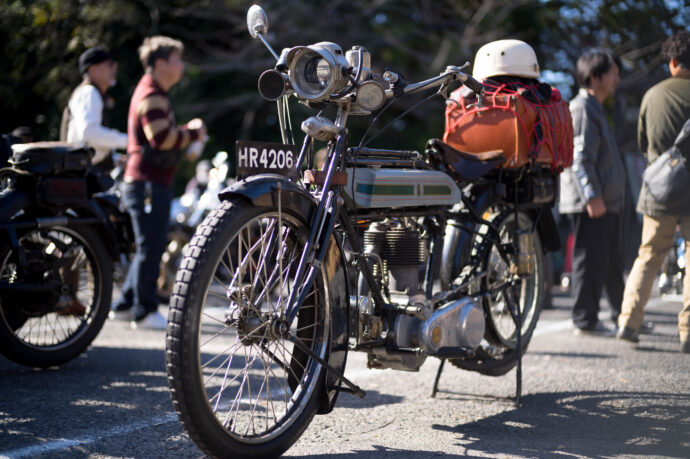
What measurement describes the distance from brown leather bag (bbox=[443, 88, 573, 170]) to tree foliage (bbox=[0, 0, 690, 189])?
247 inches

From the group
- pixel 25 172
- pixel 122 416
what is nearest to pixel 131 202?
pixel 25 172

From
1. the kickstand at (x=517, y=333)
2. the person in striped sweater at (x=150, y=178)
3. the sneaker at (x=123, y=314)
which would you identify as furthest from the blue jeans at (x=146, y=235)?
the kickstand at (x=517, y=333)

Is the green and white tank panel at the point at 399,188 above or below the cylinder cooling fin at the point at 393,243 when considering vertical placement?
above

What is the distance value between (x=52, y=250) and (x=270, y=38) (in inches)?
426

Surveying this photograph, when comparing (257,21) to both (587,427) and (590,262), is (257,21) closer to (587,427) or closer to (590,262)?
(587,427)

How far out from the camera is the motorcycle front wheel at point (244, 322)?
2.72m

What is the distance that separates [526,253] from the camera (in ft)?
14.8

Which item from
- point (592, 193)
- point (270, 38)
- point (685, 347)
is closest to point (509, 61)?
point (592, 193)

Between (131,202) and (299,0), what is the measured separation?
31.2 feet

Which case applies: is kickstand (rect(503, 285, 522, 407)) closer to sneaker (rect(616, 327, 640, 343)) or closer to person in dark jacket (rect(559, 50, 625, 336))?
sneaker (rect(616, 327, 640, 343))

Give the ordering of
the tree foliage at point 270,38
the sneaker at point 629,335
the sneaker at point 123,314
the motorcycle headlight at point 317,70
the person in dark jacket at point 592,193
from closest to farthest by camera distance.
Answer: the motorcycle headlight at point 317,70, the sneaker at point 629,335, the person in dark jacket at point 592,193, the sneaker at point 123,314, the tree foliage at point 270,38

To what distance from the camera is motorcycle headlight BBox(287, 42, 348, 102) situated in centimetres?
325

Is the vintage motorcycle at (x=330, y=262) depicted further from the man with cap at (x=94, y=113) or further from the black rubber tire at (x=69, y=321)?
the man with cap at (x=94, y=113)

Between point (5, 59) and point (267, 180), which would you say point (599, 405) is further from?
point (5, 59)
